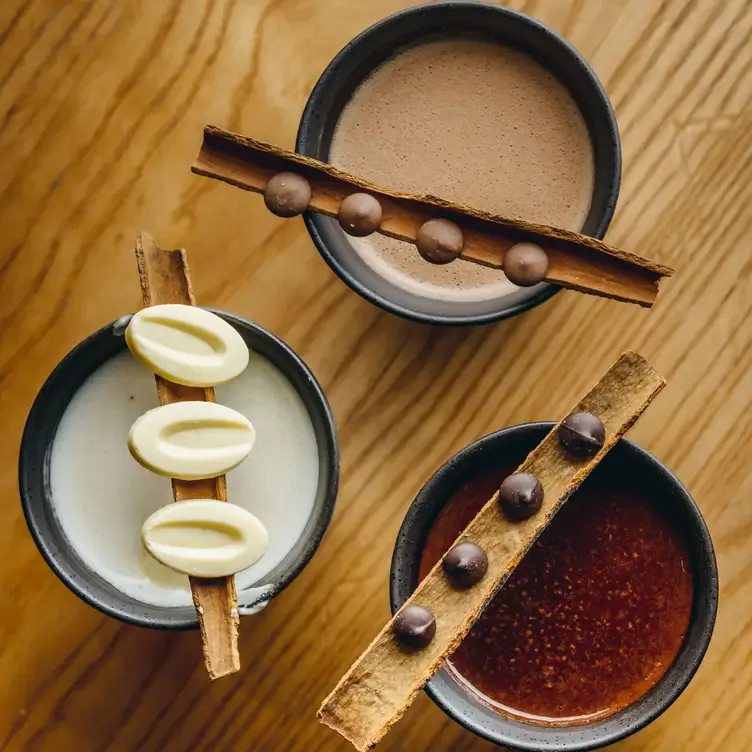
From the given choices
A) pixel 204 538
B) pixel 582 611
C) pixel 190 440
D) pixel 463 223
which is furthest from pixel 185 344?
pixel 582 611

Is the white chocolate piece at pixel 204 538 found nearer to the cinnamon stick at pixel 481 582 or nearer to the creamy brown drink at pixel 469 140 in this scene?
the cinnamon stick at pixel 481 582

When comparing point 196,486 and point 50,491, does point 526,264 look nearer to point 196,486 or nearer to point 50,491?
point 196,486

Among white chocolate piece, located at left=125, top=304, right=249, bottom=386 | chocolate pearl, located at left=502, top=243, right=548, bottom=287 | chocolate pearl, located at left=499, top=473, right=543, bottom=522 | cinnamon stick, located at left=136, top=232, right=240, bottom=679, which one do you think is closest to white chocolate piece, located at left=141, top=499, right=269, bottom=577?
cinnamon stick, located at left=136, top=232, right=240, bottom=679

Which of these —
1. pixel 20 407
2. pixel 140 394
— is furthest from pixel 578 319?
pixel 20 407

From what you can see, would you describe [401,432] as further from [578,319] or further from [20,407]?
[20,407]

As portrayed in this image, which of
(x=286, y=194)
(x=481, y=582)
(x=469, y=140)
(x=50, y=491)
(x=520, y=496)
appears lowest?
(x=50, y=491)

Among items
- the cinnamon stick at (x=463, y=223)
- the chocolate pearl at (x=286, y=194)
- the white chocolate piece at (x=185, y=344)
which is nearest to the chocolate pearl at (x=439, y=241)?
the cinnamon stick at (x=463, y=223)

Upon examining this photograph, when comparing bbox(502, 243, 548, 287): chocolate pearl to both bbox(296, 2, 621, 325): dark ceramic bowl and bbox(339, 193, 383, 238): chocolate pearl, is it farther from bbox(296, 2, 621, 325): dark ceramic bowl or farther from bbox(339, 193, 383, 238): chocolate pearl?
bbox(339, 193, 383, 238): chocolate pearl
